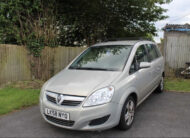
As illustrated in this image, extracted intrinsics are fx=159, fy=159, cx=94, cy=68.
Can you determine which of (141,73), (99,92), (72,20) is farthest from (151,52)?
(72,20)

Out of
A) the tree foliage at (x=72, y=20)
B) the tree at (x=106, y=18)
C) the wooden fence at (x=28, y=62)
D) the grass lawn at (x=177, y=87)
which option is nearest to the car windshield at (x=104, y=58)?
the grass lawn at (x=177, y=87)

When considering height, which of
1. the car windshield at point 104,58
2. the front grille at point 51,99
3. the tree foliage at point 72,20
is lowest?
the front grille at point 51,99

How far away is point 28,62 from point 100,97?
547 cm

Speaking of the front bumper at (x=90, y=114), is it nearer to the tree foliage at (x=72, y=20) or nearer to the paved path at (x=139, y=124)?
the paved path at (x=139, y=124)

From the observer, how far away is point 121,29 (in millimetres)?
11047

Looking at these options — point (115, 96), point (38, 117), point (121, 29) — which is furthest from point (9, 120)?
point (121, 29)

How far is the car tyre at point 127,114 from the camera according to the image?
2.74 metres

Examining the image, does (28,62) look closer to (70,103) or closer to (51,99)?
(51,99)

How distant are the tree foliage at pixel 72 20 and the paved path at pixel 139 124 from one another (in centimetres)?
402

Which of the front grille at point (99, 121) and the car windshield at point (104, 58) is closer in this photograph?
the front grille at point (99, 121)

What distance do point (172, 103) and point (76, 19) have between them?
24.2ft

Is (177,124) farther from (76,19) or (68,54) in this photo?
(76,19)

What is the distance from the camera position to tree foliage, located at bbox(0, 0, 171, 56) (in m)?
6.87

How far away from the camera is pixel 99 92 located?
2543mm
